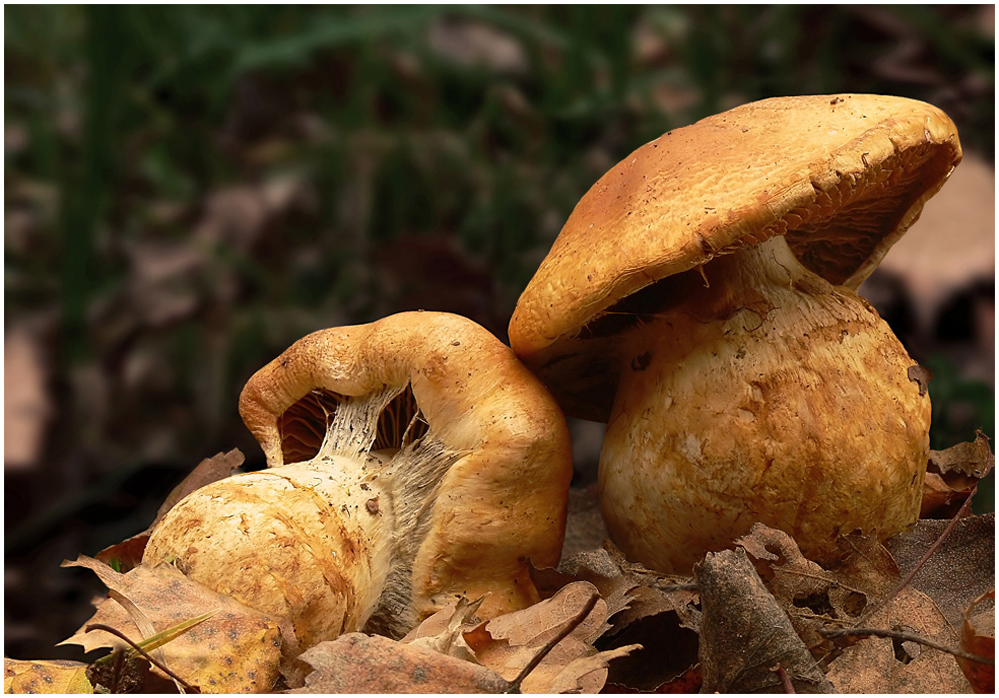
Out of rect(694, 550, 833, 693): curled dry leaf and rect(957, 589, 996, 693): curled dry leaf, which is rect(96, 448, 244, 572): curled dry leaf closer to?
rect(694, 550, 833, 693): curled dry leaf

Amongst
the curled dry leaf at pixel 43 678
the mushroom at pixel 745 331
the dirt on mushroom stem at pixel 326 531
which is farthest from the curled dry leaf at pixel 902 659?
the curled dry leaf at pixel 43 678

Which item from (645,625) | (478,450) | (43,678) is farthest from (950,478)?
(43,678)

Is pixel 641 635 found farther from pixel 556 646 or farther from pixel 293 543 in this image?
pixel 293 543

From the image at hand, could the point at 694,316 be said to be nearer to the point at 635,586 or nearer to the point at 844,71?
the point at 635,586

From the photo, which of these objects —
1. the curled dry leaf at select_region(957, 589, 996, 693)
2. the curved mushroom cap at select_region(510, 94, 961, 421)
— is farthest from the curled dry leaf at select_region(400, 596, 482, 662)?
the curled dry leaf at select_region(957, 589, 996, 693)

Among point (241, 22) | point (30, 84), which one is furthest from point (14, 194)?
point (241, 22)

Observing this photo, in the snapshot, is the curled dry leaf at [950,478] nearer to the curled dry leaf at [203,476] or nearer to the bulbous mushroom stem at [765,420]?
the bulbous mushroom stem at [765,420]
